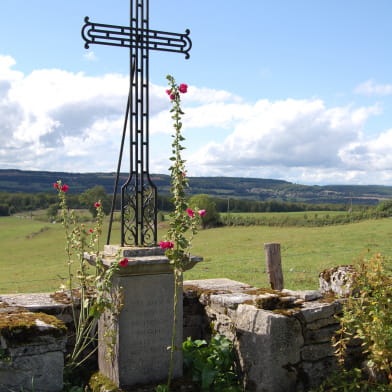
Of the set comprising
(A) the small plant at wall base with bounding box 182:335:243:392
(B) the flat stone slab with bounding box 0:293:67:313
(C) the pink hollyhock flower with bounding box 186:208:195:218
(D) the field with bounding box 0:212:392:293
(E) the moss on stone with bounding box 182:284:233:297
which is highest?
(C) the pink hollyhock flower with bounding box 186:208:195:218

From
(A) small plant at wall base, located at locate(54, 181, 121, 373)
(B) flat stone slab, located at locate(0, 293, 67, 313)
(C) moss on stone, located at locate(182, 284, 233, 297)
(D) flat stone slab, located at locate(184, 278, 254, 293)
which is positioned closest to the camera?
(A) small plant at wall base, located at locate(54, 181, 121, 373)

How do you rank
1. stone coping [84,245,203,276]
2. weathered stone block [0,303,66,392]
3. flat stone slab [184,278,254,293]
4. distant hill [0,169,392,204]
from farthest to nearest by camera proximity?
distant hill [0,169,392,204] < flat stone slab [184,278,254,293] < stone coping [84,245,203,276] < weathered stone block [0,303,66,392]

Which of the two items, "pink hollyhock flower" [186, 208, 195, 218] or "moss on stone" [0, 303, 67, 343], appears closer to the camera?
"moss on stone" [0, 303, 67, 343]

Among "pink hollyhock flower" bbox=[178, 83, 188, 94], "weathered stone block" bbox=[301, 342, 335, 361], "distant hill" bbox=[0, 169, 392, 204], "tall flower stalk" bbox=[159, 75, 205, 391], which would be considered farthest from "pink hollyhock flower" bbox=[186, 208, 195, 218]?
"distant hill" bbox=[0, 169, 392, 204]

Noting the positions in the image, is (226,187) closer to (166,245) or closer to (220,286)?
(220,286)

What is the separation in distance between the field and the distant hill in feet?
243

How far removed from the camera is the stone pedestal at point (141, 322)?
187 inches

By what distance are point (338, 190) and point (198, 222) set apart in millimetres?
146219

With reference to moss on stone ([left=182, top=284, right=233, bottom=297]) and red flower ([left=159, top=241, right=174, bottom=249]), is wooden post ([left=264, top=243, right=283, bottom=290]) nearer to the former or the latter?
moss on stone ([left=182, top=284, right=233, bottom=297])

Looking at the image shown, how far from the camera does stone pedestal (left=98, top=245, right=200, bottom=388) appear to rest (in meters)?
4.76

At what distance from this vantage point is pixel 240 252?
74.8 ft

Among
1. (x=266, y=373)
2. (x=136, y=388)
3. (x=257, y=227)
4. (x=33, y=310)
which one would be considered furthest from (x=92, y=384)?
(x=257, y=227)

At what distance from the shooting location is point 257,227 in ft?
125

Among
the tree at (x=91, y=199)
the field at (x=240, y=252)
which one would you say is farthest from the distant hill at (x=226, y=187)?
the tree at (x=91, y=199)
